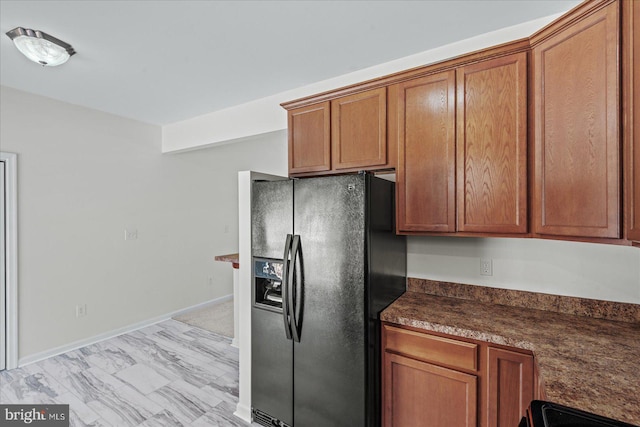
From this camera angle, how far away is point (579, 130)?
143cm

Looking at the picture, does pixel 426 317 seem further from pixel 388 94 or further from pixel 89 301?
pixel 89 301

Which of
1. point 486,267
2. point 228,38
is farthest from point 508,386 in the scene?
point 228,38

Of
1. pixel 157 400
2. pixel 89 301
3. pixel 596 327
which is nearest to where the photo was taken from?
pixel 596 327

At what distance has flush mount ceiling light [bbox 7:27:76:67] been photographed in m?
1.94

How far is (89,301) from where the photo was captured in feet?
11.2

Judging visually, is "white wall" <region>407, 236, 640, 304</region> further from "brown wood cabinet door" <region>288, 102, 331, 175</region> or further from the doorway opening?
the doorway opening

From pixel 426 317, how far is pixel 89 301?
11.9 feet

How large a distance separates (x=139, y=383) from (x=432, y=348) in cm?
251

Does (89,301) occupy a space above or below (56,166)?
below

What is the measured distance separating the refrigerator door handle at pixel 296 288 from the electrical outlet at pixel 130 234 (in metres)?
2.82

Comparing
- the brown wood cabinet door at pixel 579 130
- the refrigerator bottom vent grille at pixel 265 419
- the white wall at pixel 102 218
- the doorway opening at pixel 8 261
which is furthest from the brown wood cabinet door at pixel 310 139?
the doorway opening at pixel 8 261

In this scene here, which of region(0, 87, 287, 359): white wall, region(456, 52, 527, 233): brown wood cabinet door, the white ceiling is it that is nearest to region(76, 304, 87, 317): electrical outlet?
region(0, 87, 287, 359): white wall

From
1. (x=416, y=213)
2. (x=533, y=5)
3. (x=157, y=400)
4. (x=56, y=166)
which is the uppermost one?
(x=533, y=5)

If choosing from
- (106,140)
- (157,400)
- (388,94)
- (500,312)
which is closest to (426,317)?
(500,312)
